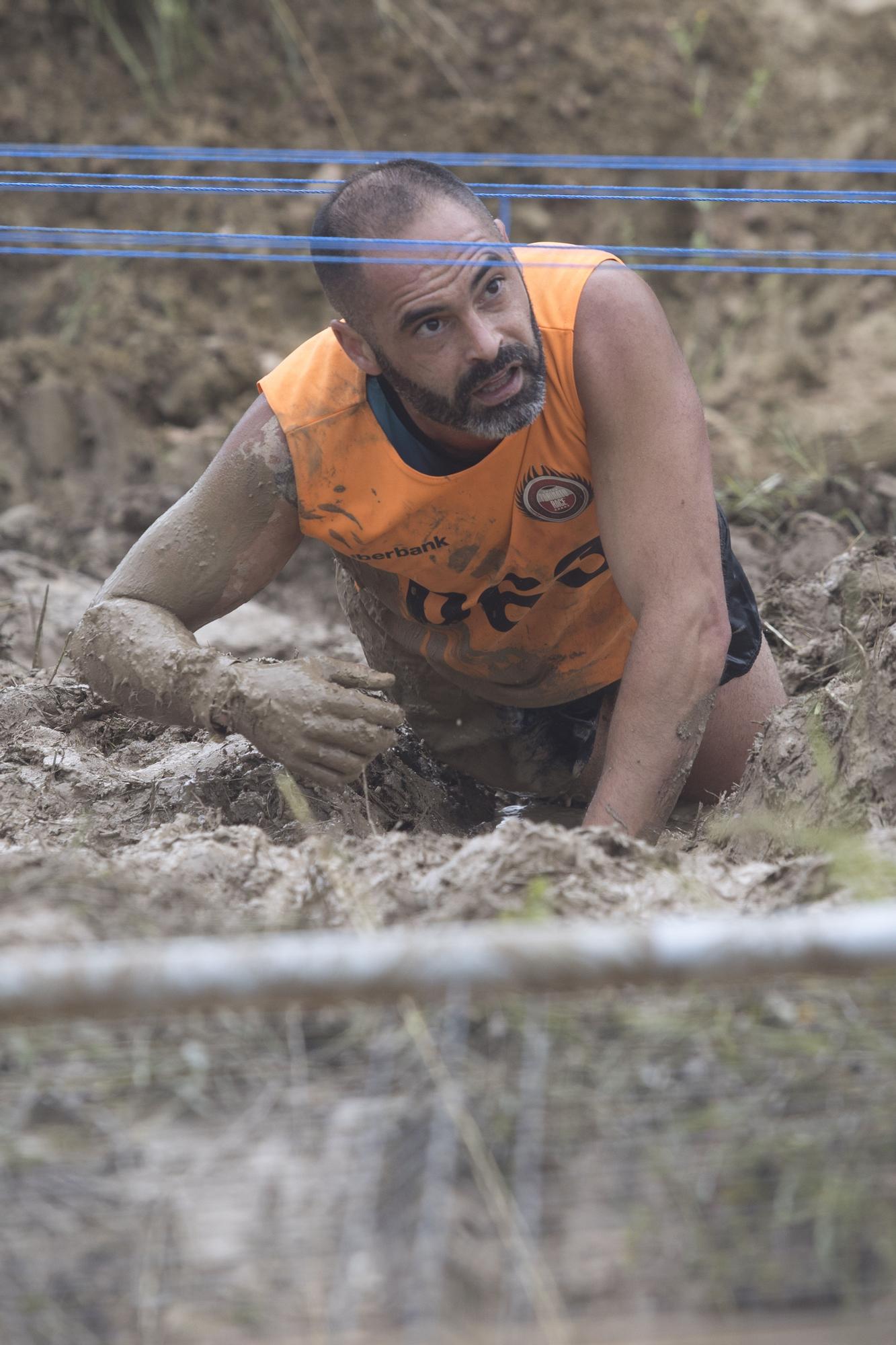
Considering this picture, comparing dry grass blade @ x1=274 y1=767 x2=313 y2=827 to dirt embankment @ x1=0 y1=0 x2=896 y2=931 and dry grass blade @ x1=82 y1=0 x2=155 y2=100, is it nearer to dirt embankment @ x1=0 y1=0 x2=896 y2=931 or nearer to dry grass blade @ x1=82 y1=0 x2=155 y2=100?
dirt embankment @ x1=0 y1=0 x2=896 y2=931

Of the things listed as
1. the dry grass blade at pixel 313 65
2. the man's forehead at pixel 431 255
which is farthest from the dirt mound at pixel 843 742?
the dry grass blade at pixel 313 65

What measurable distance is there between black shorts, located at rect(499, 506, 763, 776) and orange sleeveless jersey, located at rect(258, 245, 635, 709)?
21 centimetres

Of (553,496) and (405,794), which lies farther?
(405,794)

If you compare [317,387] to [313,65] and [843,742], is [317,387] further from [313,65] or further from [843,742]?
[313,65]

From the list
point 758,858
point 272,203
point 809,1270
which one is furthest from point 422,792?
point 272,203

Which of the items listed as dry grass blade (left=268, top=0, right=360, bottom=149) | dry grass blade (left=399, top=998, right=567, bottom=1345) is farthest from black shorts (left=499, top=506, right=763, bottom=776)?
dry grass blade (left=268, top=0, right=360, bottom=149)

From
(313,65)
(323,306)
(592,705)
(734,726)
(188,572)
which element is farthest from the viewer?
(313,65)

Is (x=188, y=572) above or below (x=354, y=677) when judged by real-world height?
above

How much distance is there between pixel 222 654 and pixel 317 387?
1.86 feet

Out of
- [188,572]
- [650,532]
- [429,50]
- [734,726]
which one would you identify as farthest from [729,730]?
[429,50]

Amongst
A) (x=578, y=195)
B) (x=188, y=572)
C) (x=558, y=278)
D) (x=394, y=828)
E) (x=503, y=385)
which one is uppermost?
Result: (x=578, y=195)

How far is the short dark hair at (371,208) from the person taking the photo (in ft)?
8.82

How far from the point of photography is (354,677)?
2.75 metres

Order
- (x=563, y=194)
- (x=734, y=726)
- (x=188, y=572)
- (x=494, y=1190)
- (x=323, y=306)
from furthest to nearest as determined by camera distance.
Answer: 1. (x=323, y=306)
2. (x=563, y=194)
3. (x=734, y=726)
4. (x=188, y=572)
5. (x=494, y=1190)
